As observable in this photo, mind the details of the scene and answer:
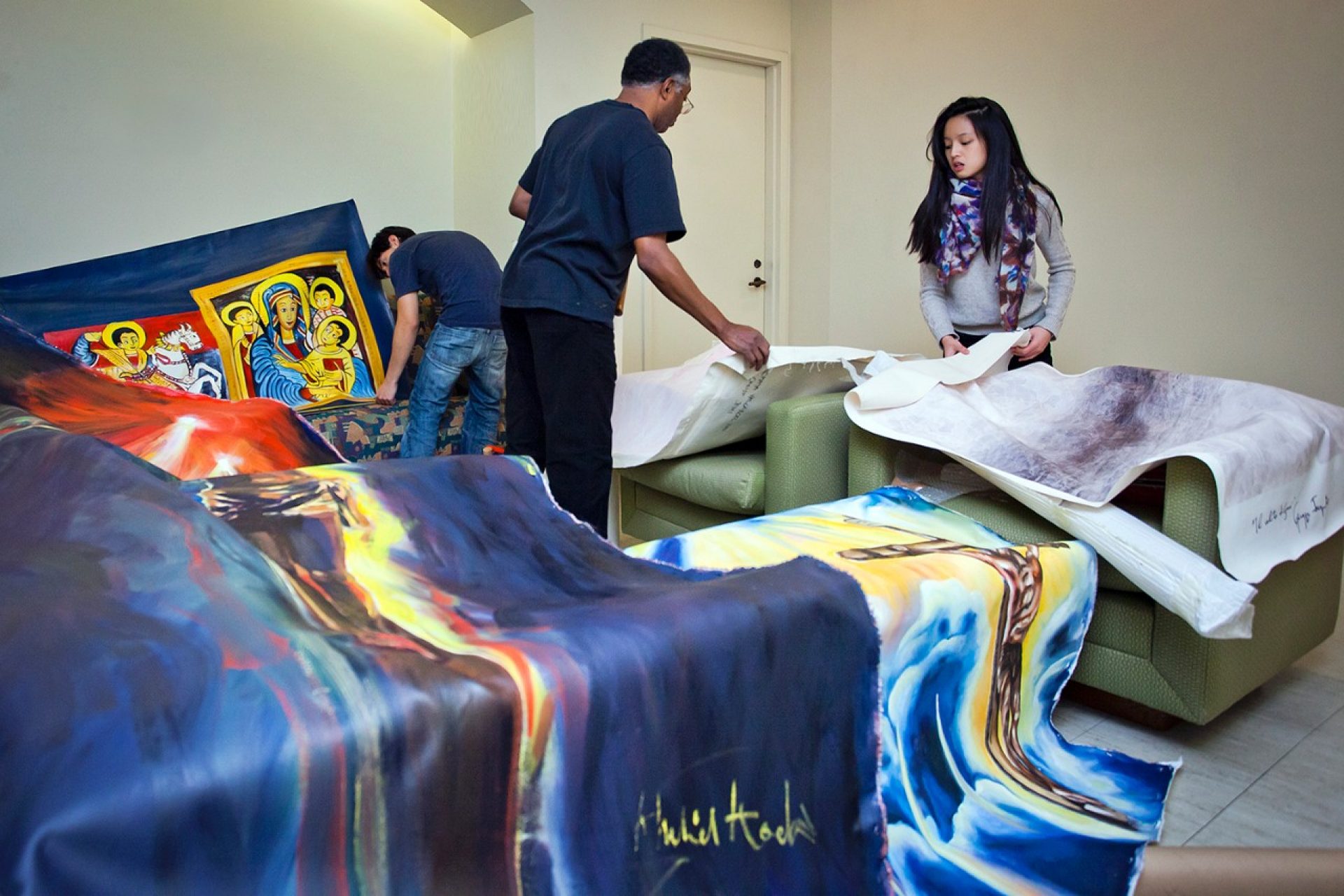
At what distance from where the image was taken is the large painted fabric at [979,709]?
1415mm

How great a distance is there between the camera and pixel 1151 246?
160 inches

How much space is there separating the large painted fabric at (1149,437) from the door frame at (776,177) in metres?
3.16

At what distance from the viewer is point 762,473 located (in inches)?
108

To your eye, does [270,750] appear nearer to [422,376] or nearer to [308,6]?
[422,376]

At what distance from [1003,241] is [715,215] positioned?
9.64 feet

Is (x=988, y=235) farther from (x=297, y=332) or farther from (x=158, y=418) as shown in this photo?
(x=297, y=332)

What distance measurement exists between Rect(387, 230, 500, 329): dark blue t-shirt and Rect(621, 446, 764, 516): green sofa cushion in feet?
3.71

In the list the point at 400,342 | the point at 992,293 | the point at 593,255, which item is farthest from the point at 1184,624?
the point at 400,342
